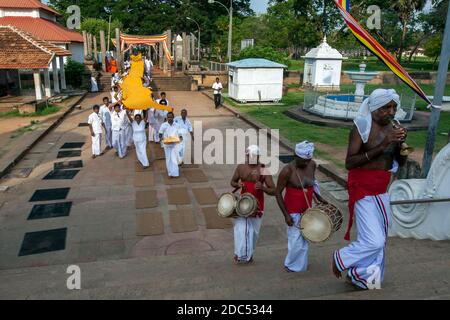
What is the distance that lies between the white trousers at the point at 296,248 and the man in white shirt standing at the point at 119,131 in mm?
7760

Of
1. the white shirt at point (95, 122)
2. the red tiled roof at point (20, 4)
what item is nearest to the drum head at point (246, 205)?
the white shirt at point (95, 122)

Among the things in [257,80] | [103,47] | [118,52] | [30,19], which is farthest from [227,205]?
[30,19]

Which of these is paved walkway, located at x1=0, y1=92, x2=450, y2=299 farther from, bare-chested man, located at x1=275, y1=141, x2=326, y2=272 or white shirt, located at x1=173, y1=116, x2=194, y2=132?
white shirt, located at x1=173, y1=116, x2=194, y2=132

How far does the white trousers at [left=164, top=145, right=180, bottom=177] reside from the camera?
940cm

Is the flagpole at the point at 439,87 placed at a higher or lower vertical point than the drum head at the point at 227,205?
higher

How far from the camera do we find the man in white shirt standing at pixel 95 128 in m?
11.2

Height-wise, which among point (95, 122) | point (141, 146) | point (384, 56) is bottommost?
point (141, 146)

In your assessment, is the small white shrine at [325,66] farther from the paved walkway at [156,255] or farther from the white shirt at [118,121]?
the paved walkway at [156,255]

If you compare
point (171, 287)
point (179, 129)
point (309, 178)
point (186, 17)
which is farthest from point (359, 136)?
point (186, 17)

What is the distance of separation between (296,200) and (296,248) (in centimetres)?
53

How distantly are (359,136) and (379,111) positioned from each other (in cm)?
27

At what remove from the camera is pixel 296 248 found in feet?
14.6

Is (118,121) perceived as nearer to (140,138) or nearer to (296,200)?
(140,138)

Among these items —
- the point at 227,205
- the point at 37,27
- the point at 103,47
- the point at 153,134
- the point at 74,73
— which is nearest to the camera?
the point at 227,205
